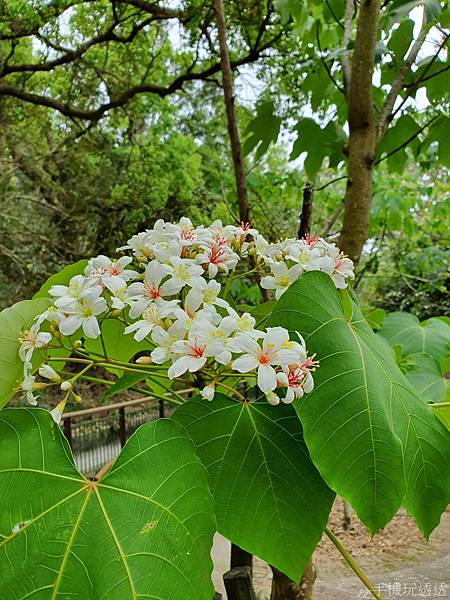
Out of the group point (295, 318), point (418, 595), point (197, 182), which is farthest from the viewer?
point (197, 182)

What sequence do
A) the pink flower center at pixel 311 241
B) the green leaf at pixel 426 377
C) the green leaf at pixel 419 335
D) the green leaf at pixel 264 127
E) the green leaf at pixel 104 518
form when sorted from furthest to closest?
1. the green leaf at pixel 419 335
2. the green leaf at pixel 264 127
3. the green leaf at pixel 426 377
4. the pink flower center at pixel 311 241
5. the green leaf at pixel 104 518

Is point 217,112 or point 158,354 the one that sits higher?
point 217,112

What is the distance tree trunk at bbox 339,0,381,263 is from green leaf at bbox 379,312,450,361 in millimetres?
716

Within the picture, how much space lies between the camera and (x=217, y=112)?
5.71 m

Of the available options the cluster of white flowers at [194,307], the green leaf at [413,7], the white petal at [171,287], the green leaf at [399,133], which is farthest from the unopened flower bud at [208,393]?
the green leaf at [399,133]

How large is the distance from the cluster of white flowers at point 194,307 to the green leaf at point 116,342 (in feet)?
0.19

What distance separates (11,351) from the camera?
54 cm

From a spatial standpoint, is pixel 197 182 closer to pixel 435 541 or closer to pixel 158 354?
pixel 435 541

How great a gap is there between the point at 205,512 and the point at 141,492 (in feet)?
0.15

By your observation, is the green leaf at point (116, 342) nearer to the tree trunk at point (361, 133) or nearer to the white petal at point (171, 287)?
the white petal at point (171, 287)

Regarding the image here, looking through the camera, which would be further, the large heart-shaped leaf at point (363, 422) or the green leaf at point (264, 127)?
the green leaf at point (264, 127)

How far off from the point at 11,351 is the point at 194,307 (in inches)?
6.8

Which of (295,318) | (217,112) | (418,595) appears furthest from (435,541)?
(217,112)

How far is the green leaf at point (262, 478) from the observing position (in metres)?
0.46
